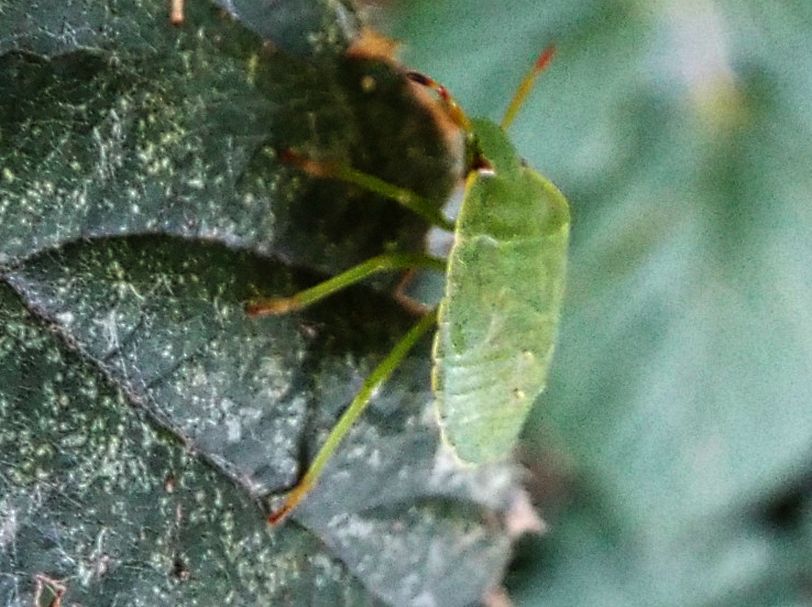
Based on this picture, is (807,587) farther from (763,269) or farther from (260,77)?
(260,77)

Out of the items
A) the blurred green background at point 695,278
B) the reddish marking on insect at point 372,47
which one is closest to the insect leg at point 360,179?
the reddish marking on insect at point 372,47

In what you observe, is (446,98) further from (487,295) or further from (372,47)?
(487,295)

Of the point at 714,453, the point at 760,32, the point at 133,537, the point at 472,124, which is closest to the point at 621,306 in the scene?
the point at 714,453

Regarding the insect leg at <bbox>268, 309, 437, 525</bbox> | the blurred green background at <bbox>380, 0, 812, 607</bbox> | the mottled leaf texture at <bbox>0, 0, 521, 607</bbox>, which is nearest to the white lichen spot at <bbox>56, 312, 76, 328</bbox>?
the mottled leaf texture at <bbox>0, 0, 521, 607</bbox>

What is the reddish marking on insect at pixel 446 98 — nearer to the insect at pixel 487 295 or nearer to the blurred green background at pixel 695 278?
the insect at pixel 487 295

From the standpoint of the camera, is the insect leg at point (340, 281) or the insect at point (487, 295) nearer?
the insect leg at point (340, 281)

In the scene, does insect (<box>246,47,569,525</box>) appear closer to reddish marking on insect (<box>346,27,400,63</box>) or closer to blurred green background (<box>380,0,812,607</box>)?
reddish marking on insect (<box>346,27,400,63</box>)

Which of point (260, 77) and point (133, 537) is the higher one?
point (260, 77)
